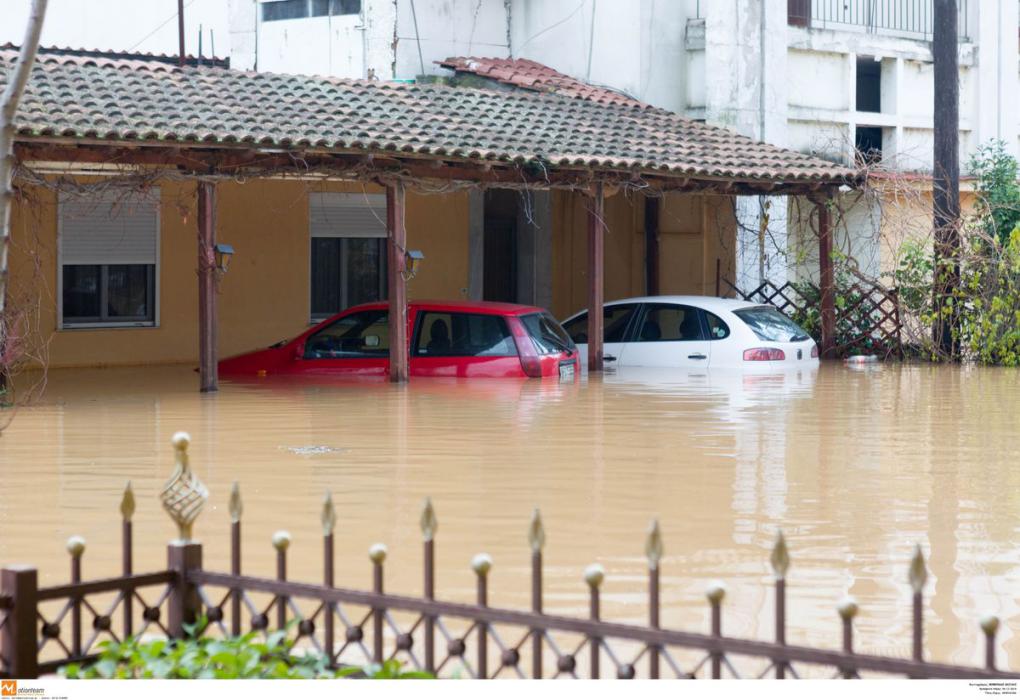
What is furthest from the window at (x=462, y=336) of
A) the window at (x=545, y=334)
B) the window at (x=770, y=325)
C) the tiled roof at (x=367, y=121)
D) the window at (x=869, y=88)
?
the window at (x=869, y=88)

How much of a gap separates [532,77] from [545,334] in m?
7.54

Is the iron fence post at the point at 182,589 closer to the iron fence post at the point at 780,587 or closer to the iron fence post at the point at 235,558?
the iron fence post at the point at 235,558

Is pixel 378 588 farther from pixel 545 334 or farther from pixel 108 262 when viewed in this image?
pixel 108 262

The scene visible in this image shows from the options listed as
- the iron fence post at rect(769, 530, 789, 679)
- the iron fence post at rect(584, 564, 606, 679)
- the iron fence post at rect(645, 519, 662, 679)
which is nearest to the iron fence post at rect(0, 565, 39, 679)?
the iron fence post at rect(584, 564, 606, 679)

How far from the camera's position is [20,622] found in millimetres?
4695

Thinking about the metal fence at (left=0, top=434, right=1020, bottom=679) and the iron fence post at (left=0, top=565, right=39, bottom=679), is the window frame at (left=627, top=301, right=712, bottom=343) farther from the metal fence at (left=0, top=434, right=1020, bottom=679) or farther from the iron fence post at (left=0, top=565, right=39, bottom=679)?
the iron fence post at (left=0, top=565, right=39, bottom=679)

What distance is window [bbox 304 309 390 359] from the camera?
18062 millimetres

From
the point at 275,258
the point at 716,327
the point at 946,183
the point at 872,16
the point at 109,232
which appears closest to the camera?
the point at 716,327

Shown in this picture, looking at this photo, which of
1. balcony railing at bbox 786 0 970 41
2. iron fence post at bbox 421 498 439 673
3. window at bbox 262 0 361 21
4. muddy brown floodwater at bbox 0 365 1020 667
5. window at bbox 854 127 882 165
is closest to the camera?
iron fence post at bbox 421 498 439 673

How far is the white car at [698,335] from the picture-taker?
62.8 feet

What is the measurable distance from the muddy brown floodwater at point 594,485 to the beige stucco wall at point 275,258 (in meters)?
3.09

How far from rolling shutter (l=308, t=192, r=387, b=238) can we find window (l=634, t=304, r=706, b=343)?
16.3ft

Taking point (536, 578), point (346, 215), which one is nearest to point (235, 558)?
point (536, 578)

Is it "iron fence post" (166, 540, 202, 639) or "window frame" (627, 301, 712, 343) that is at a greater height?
"window frame" (627, 301, 712, 343)
